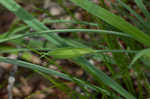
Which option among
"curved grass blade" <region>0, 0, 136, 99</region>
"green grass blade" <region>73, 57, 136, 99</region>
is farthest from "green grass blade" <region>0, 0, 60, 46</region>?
"green grass blade" <region>73, 57, 136, 99</region>

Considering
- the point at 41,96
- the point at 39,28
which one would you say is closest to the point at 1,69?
the point at 41,96

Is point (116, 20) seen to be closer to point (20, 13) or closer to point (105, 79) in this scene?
point (105, 79)

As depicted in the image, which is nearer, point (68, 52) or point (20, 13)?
point (68, 52)

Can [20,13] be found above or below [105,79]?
above

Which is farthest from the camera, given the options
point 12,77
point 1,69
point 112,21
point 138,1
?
point 1,69

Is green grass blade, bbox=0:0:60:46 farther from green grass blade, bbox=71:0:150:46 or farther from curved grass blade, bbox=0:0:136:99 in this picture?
green grass blade, bbox=71:0:150:46

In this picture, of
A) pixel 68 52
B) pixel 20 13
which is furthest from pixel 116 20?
pixel 20 13

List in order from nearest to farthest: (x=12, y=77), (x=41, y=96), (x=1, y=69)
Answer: (x=12, y=77) < (x=41, y=96) < (x=1, y=69)

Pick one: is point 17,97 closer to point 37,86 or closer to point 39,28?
point 37,86
